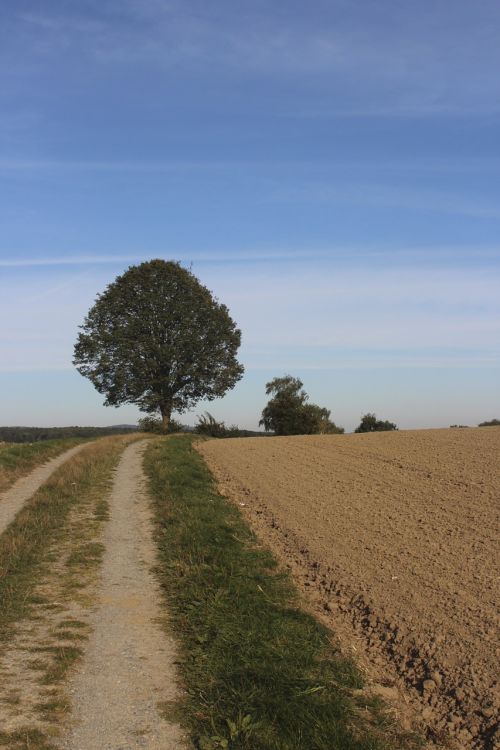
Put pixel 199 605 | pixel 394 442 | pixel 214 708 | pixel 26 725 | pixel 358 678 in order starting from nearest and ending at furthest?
pixel 26 725, pixel 214 708, pixel 358 678, pixel 199 605, pixel 394 442

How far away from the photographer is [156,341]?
50.0 metres

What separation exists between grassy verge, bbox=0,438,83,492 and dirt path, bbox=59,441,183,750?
37.0 feet

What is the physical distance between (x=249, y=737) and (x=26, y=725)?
5.68ft

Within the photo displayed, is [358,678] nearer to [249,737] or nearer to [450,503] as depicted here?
[249,737]

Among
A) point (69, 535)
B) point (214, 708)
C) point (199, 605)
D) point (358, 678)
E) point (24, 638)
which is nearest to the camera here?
point (214, 708)

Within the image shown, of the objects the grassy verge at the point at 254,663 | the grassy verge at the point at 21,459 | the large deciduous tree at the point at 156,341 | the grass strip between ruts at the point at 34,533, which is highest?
the large deciduous tree at the point at 156,341

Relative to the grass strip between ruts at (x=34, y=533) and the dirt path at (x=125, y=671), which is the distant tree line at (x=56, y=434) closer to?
the grass strip between ruts at (x=34, y=533)

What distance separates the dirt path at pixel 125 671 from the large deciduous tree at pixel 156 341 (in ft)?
130

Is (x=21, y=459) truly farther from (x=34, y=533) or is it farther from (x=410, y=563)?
(x=410, y=563)

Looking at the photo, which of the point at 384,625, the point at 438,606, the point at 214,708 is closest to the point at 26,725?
the point at 214,708

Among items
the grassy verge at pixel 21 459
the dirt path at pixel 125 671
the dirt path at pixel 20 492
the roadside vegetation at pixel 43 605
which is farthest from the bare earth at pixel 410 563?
the grassy verge at pixel 21 459

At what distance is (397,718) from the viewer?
5438 millimetres

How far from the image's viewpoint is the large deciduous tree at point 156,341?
49.8 meters

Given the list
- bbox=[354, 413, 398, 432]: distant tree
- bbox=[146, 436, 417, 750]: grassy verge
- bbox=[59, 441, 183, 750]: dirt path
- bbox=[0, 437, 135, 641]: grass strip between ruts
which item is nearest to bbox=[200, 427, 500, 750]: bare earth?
bbox=[146, 436, 417, 750]: grassy verge
